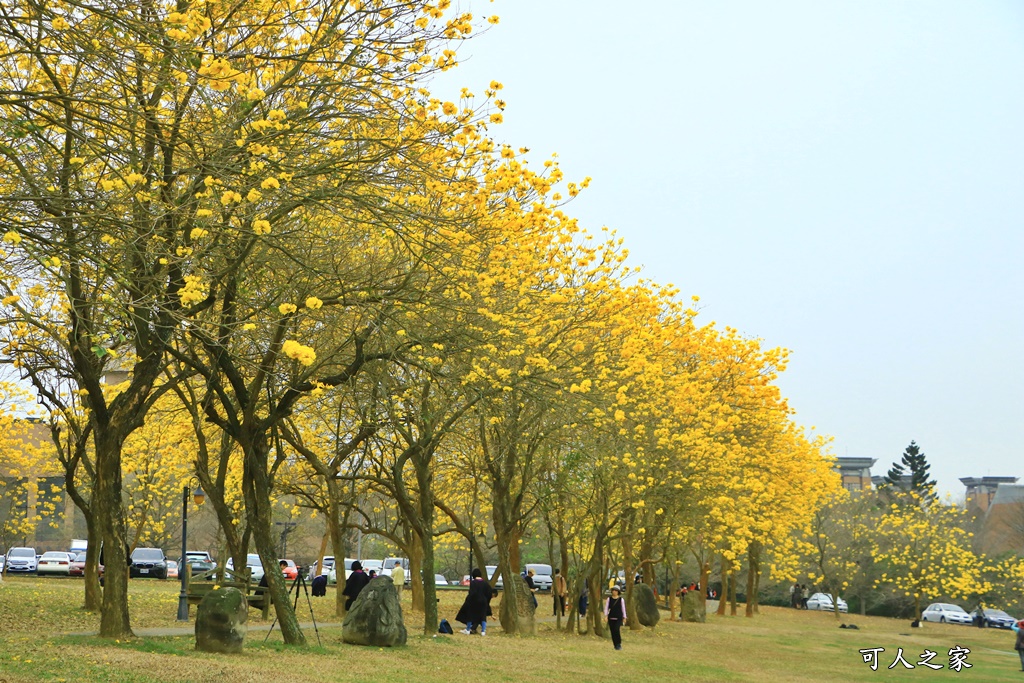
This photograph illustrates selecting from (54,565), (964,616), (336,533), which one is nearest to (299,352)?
(336,533)

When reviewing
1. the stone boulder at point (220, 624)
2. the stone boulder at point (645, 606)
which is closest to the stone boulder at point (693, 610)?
the stone boulder at point (645, 606)

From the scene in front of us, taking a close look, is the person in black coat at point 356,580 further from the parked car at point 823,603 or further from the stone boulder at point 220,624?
the parked car at point 823,603

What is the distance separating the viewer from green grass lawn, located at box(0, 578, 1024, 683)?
39.4 feet

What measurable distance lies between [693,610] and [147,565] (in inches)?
880

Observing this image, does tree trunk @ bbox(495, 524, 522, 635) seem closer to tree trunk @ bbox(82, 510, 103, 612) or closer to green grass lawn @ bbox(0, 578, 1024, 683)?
green grass lawn @ bbox(0, 578, 1024, 683)

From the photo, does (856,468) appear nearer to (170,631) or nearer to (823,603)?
(823,603)

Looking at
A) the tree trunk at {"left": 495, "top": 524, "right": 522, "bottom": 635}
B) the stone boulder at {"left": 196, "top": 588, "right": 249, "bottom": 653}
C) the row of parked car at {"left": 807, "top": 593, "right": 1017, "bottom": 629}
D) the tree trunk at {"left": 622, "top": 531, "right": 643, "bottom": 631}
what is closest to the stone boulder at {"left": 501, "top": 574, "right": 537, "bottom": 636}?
the tree trunk at {"left": 495, "top": 524, "right": 522, "bottom": 635}

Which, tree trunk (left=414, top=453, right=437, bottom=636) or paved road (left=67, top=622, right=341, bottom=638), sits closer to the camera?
paved road (left=67, top=622, right=341, bottom=638)

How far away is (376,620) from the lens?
17.0 m

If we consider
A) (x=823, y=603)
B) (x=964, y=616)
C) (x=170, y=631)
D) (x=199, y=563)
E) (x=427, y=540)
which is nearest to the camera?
(x=170, y=631)

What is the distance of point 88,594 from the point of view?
1978 centimetres

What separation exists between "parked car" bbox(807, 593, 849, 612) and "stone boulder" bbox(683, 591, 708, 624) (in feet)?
84.0

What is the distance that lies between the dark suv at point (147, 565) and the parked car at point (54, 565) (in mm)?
2550

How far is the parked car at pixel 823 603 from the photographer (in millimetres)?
60625
